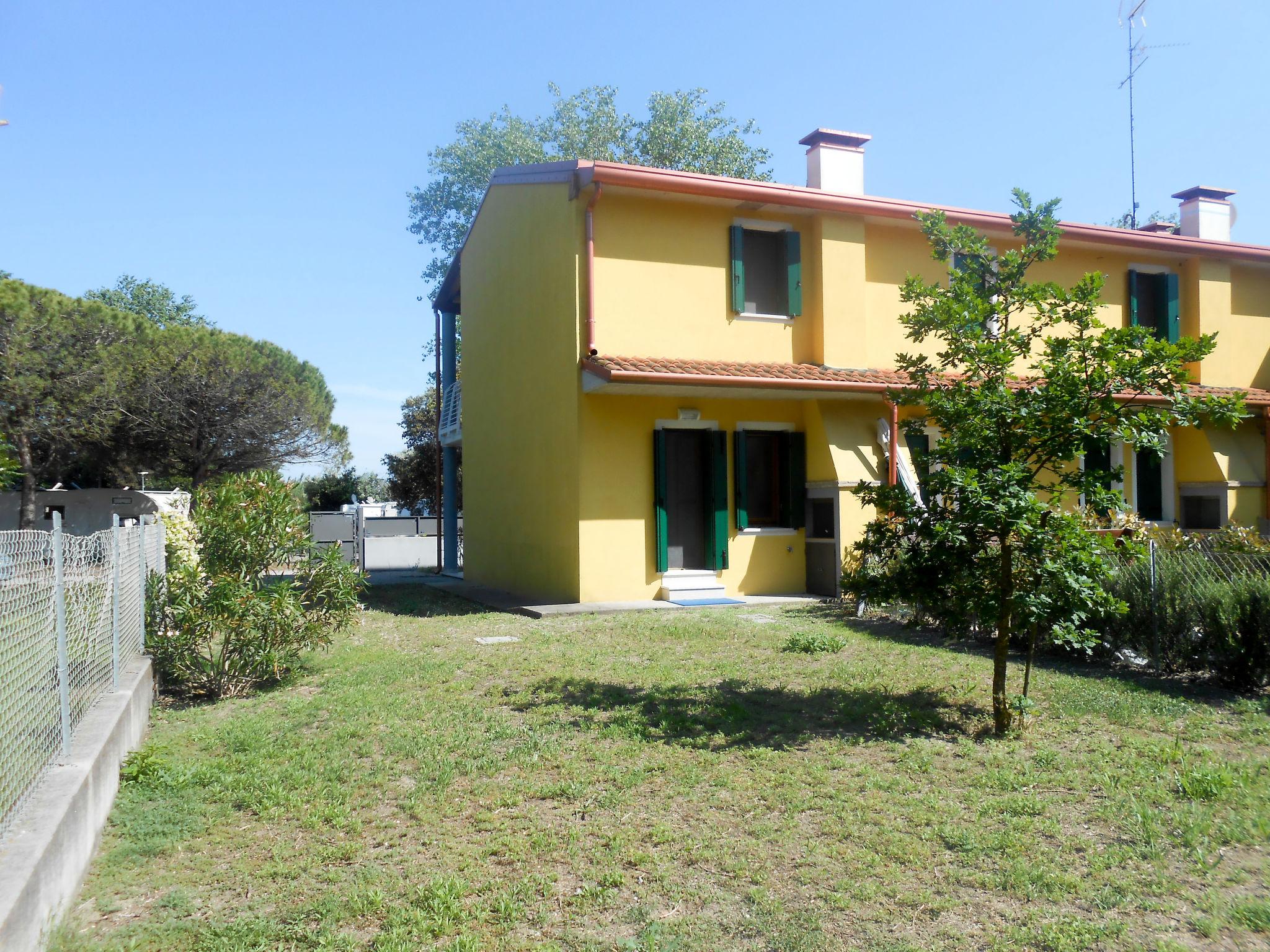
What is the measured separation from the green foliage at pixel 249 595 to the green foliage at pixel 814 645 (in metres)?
4.03

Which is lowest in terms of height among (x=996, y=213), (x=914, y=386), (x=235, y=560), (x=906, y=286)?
(x=235, y=560)

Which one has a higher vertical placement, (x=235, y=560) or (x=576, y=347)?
(x=576, y=347)

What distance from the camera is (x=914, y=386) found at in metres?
6.42

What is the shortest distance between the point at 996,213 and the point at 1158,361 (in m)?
9.08

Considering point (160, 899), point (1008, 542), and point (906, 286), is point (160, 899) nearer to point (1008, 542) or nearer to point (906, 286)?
point (1008, 542)

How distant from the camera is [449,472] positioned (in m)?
20.2

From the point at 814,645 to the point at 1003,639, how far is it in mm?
2700

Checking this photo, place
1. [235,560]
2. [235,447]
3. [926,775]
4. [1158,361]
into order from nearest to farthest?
[926,775] < [1158,361] < [235,560] < [235,447]

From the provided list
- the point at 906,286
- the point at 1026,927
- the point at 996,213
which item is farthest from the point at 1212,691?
the point at 996,213

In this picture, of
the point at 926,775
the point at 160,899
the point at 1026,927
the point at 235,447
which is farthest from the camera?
the point at 235,447

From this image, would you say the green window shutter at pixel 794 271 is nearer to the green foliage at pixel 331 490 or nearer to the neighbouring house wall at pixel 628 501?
the neighbouring house wall at pixel 628 501

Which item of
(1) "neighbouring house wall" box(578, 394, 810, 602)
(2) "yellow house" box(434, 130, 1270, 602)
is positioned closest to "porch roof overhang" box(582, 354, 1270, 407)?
(2) "yellow house" box(434, 130, 1270, 602)

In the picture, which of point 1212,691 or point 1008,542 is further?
point 1212,691

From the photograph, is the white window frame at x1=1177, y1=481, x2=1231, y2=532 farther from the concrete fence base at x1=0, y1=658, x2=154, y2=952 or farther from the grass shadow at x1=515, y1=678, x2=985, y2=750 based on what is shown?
the concrete fence base at x1=0, y1=658, x2=154, y2=952
